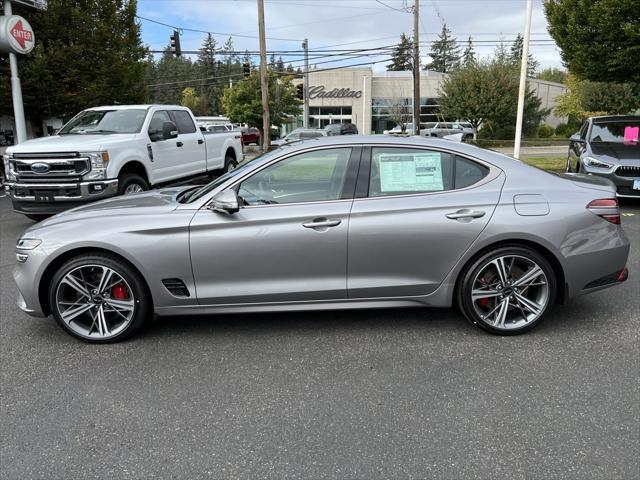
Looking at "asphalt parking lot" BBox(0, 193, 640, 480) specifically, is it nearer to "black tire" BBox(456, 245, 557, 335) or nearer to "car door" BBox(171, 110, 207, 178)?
"black tire" BBox(456, 245, 557, 335)

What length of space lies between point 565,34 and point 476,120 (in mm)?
28518

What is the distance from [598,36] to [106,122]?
1202 cm

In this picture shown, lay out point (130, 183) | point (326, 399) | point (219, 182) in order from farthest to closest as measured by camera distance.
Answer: point (130, 183) < point (219, 182) < point (326, 399)

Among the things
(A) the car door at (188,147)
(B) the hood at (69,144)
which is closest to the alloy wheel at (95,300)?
(B) the hood at (69,144)

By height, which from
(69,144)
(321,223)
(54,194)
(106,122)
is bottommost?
(54,194)

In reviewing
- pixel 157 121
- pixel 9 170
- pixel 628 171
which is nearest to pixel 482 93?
pixel 628 171

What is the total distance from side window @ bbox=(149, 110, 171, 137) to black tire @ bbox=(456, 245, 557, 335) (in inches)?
283

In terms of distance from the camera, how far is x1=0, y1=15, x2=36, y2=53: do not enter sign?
13.4 metres

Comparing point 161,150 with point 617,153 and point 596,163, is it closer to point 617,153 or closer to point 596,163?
point 596,163

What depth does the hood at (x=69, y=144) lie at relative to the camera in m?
7.96

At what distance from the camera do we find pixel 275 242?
380 cm

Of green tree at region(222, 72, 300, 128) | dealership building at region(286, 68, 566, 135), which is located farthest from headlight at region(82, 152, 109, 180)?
dealership building at region(286, 68, 566, 135)

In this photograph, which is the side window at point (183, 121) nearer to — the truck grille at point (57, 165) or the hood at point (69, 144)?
the hood at point (69, 144)

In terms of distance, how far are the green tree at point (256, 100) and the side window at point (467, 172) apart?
36532 millimetres
